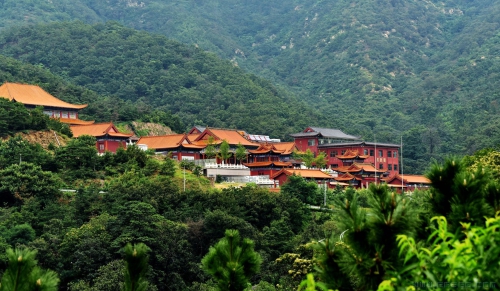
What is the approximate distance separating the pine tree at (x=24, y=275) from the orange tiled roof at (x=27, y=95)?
5159 centimetres

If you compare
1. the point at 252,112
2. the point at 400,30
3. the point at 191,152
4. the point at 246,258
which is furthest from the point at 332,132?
the point at 400,30

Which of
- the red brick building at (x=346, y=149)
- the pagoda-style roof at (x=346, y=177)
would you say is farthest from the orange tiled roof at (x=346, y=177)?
the red brick building at (x=346, y=149)

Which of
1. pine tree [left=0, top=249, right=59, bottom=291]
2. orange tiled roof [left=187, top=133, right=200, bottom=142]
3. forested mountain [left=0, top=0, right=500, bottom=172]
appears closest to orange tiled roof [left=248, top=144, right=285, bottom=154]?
orange tiled roof [left=187, top=133, right=200, bottom=142]

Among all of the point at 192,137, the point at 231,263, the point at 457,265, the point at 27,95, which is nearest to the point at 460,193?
the point at 457,265

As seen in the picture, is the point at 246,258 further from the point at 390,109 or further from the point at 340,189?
the point at 390,109

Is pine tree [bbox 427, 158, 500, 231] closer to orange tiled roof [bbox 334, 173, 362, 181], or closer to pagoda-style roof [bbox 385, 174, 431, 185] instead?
orange tiled roof [bbox 334, 173, 362, 181]

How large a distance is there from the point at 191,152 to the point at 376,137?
41.6m

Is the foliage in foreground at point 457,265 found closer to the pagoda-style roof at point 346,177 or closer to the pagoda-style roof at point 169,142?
the pagoda-style roof at point 169,142

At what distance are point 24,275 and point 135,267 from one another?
1660mm

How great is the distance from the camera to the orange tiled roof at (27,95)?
59594mm

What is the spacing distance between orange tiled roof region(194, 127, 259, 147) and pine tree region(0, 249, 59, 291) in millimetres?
50595

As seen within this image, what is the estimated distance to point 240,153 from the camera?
59.0 meters

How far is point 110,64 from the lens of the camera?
111 meters

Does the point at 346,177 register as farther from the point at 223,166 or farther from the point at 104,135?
the point at 104,135
